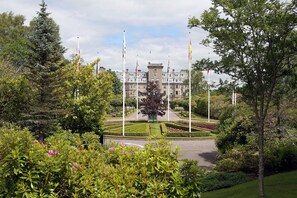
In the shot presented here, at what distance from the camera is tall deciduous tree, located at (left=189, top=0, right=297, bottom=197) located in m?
8.52

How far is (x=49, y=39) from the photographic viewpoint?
68.1 feet

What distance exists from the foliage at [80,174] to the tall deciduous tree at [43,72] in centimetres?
1542

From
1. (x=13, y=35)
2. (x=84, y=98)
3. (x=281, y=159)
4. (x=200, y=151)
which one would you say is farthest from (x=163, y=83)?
(x=281, y=159)

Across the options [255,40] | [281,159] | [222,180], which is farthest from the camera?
[281,159]

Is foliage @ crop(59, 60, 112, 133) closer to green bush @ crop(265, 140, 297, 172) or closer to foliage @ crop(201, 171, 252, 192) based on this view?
foliage @ crop(201, 171, 252, 192)

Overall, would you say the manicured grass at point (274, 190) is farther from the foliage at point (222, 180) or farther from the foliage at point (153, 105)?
the foliage at point (153, 105)

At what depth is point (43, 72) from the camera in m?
19.8

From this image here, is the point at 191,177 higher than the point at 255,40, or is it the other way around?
the point at 255,40

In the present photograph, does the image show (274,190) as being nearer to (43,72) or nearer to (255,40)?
(255,40)

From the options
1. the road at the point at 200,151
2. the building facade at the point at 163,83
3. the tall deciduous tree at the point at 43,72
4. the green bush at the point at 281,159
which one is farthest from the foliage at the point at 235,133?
the building facade at the point at 163,83

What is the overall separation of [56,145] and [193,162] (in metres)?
2.32

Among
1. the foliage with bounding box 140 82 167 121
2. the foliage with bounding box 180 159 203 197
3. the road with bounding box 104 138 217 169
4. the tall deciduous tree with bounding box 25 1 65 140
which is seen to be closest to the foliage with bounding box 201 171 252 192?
the road with bounding box 104 138 217 169

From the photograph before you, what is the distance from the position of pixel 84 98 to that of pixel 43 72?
3.17 m

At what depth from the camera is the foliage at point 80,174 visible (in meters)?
4.87
